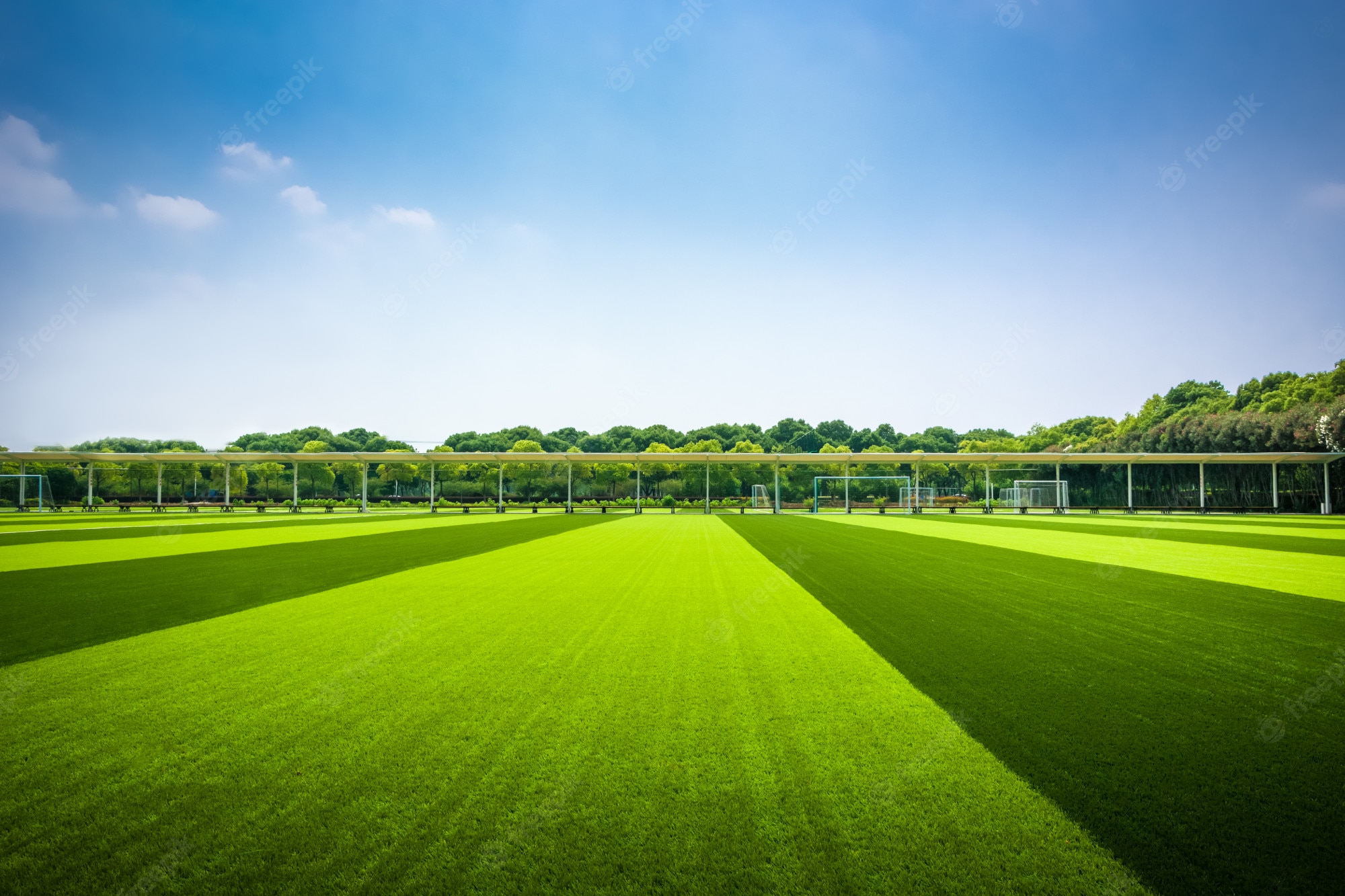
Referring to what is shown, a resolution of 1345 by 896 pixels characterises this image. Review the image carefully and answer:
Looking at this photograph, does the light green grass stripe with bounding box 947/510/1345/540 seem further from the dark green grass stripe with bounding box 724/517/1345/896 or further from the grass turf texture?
the grass turf texture

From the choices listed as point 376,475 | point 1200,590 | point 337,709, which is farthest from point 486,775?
point 376,475

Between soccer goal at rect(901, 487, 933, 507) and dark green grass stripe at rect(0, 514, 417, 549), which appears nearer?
dark green grass stripe at rect(0, 514, 417, 549)

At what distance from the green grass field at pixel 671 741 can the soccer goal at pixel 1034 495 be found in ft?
153

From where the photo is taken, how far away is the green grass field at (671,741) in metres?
3.18

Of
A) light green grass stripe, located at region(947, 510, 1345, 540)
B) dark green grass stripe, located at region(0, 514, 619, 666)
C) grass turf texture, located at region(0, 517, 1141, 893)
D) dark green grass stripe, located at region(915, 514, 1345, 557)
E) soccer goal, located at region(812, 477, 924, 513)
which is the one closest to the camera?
grass turf texture, located at region(0, 517, 1141, 893)

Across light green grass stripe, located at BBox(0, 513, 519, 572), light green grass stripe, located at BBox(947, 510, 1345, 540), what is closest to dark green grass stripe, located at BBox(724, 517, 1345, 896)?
light green grass stripe, located at BBox(0, 513, 519, 572)

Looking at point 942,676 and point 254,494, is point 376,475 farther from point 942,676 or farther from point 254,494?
point 942,676

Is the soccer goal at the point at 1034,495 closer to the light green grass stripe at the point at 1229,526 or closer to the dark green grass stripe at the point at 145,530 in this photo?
the light green grass stripe at the point at 1229,526

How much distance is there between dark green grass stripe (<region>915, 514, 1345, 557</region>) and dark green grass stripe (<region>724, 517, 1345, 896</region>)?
10.4 m

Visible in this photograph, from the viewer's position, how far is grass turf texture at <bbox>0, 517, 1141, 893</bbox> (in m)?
3.13

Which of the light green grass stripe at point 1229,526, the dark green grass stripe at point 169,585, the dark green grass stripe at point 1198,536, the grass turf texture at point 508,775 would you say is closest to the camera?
the grass turf texture at point 508,775

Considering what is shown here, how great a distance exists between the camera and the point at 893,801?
12.3 feet
